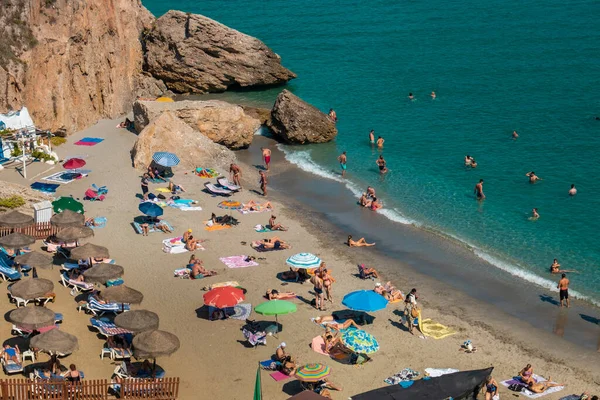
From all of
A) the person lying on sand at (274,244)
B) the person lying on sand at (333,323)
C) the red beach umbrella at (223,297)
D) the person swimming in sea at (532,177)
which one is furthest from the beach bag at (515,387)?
the person swimming in sea at (532,177)

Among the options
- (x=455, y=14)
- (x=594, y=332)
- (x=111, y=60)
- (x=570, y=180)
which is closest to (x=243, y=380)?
(x=594, y=332)

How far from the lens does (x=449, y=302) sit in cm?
2694

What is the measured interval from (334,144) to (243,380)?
1001 inches

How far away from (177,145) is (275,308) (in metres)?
18.1

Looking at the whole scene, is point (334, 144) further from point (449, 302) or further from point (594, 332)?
point (594, 332)

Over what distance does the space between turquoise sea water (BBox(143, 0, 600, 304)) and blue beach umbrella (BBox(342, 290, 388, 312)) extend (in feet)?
26.8

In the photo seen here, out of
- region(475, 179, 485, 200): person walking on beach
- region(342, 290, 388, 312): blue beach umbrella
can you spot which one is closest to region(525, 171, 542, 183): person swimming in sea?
region(475, 179, 485, 200): person walking on beach

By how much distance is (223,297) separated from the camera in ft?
77.2

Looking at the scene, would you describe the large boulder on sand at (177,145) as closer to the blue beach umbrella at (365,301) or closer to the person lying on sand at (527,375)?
the blue beach umbrella at (365,301)

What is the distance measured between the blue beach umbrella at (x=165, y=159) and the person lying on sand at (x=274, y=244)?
8.42 m

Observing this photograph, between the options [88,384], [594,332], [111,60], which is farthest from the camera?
[111,60]

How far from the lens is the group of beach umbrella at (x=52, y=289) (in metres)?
20.3

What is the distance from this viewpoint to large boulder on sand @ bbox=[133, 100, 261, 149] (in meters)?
42.1

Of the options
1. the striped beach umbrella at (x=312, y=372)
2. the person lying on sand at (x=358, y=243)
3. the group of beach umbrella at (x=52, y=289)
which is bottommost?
the person lying on sand at (x=358, y=243)
